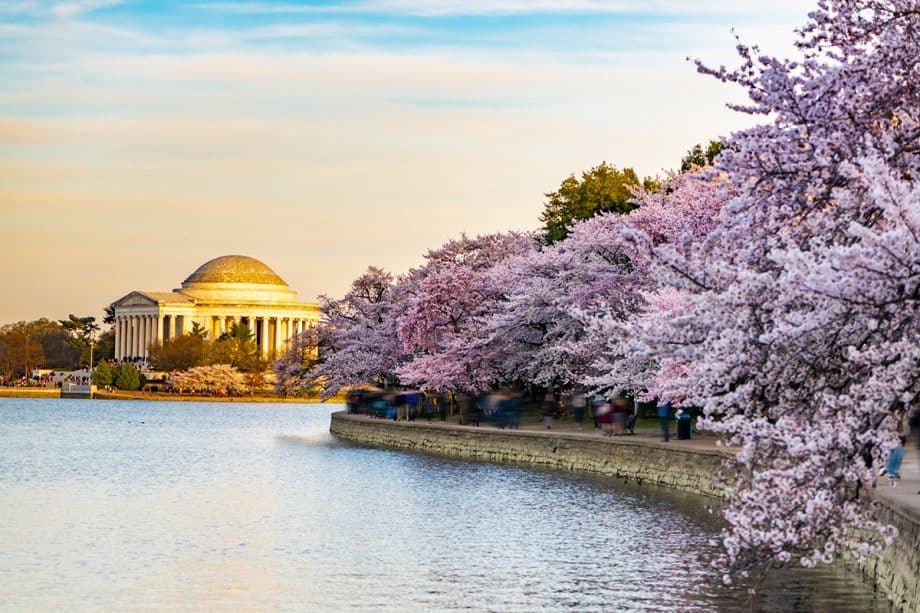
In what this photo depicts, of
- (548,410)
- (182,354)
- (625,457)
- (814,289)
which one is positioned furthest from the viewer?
(182,354)

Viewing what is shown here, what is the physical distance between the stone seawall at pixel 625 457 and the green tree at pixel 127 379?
351ft

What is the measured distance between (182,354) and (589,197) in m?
102

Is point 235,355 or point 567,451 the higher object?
point 235,355

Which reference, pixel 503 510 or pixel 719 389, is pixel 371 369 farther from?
pixel 719 389

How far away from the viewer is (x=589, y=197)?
263ft

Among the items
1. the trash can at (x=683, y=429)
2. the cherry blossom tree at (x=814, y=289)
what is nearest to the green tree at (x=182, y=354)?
the trash can at (x=683, y=429)

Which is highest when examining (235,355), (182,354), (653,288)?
(182,354)

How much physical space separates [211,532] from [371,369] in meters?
47.5

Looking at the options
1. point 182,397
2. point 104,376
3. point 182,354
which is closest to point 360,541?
point 182,397

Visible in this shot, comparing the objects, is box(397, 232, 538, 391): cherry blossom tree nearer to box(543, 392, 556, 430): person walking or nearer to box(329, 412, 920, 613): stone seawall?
box(329, 412, 920, 613): stone seawall

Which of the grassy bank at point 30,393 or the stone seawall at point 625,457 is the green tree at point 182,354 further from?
the stone seawall at point 625,457

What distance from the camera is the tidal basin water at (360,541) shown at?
2308 cm

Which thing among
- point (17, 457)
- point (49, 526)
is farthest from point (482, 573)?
point (17, 457)

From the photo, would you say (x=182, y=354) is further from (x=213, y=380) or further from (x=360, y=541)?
(x=360, y=541)
